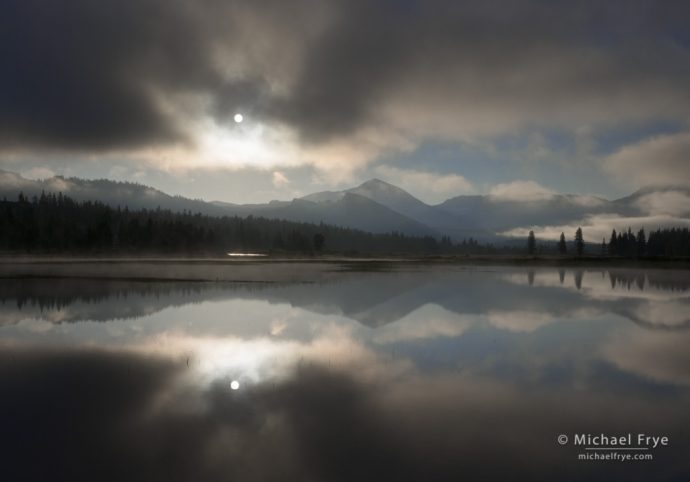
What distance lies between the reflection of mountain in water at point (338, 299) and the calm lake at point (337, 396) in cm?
88

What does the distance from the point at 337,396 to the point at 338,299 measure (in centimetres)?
2653

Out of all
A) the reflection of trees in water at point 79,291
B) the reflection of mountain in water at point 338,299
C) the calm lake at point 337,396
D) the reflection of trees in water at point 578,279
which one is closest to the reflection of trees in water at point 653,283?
the reflection of trees in water at point 578,279

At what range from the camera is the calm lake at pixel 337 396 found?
11281 millimetres

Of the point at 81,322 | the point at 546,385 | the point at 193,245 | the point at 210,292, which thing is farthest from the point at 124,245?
the point at 546,385

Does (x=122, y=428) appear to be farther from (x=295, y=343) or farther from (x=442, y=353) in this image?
(x=442, y=353)

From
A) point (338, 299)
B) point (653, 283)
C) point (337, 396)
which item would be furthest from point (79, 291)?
point (653, 283)

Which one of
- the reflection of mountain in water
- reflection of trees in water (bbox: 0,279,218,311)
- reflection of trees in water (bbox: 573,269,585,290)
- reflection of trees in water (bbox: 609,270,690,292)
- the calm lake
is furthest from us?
reflection of trees in water (bbox: 573,269,585,290)

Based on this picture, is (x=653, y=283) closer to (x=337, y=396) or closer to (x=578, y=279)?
(x=578, y=279)

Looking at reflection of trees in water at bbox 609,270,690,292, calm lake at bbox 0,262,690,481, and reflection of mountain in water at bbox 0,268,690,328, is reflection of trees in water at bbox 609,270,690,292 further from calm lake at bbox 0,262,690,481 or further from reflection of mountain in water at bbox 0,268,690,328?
calm lake at bbox 0,262,690,481

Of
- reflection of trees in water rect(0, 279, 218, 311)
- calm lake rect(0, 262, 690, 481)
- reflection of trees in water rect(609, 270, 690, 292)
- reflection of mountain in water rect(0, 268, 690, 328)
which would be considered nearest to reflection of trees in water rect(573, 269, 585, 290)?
reflection of trees in water rect(609, 270, 690, 292)

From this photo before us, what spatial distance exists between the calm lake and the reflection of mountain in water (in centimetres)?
88

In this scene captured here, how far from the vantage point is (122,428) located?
13031mm

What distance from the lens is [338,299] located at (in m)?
42.5

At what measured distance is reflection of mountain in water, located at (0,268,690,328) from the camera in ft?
110
